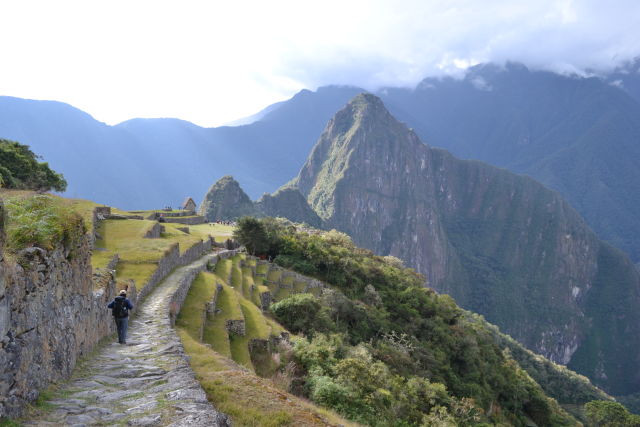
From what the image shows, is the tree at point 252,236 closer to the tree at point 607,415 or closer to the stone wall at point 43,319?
the stone wall at point 43,319

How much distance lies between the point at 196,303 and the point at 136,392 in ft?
28.2

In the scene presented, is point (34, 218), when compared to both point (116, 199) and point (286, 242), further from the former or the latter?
point (116, 199)

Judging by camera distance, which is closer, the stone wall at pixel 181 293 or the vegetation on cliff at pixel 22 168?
the stone wall at pixel 181 293

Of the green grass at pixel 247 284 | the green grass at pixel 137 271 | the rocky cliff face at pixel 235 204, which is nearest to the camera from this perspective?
the green grass at pixel 137 271

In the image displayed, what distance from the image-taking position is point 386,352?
66.6 ft

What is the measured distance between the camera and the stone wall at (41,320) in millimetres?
3867

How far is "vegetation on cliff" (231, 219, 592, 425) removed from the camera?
457 inches

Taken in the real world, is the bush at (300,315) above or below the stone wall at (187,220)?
below

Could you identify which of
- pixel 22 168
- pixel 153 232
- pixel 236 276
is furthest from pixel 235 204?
pixel 236 276

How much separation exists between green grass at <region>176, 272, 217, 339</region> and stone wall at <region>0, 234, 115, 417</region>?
170 inches

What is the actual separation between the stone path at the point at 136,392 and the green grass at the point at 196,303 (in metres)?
3.09

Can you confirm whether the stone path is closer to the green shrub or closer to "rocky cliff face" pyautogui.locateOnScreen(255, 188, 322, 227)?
the green shrub

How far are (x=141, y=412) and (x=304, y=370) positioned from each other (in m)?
8.11

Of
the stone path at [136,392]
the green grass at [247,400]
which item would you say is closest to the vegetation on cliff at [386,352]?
the green grass at [247,400]
